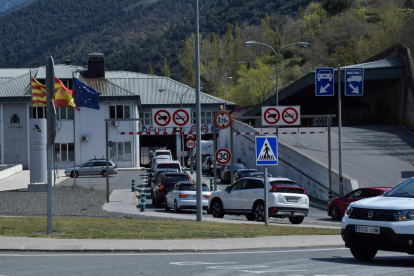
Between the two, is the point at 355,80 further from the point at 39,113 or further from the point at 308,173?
the point at 39,113

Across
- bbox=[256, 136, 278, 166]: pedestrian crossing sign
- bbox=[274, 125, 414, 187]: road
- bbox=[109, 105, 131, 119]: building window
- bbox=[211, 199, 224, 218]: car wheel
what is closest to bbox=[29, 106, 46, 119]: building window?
bbox=[109, 105, 131, 119]: building window

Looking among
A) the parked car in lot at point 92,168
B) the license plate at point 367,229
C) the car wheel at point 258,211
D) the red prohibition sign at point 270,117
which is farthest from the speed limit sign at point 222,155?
the parked car in lot at point 92,168

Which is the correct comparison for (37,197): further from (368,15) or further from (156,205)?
(368,15)

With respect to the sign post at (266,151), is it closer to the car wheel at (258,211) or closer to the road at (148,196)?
the car wheel at (258,211)

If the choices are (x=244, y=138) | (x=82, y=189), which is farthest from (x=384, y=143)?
(x=82, y=189)

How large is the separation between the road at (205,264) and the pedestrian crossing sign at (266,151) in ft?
18.7

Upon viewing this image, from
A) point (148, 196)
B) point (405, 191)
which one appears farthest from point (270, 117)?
point (148, 196)

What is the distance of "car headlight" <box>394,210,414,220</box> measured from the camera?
10.8 metres

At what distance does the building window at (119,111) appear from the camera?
69.3 meters

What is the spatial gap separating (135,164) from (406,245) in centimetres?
6047

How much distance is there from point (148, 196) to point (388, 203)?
28921 millimetres

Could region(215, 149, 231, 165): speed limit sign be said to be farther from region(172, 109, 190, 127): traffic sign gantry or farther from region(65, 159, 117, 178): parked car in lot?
region(65, 159, 117, 178): parked car in lot

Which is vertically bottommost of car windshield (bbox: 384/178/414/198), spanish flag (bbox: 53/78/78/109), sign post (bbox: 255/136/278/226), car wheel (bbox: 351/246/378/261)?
car wheel (bbox: 351/246/378/261)

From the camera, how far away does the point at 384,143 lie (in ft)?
165
